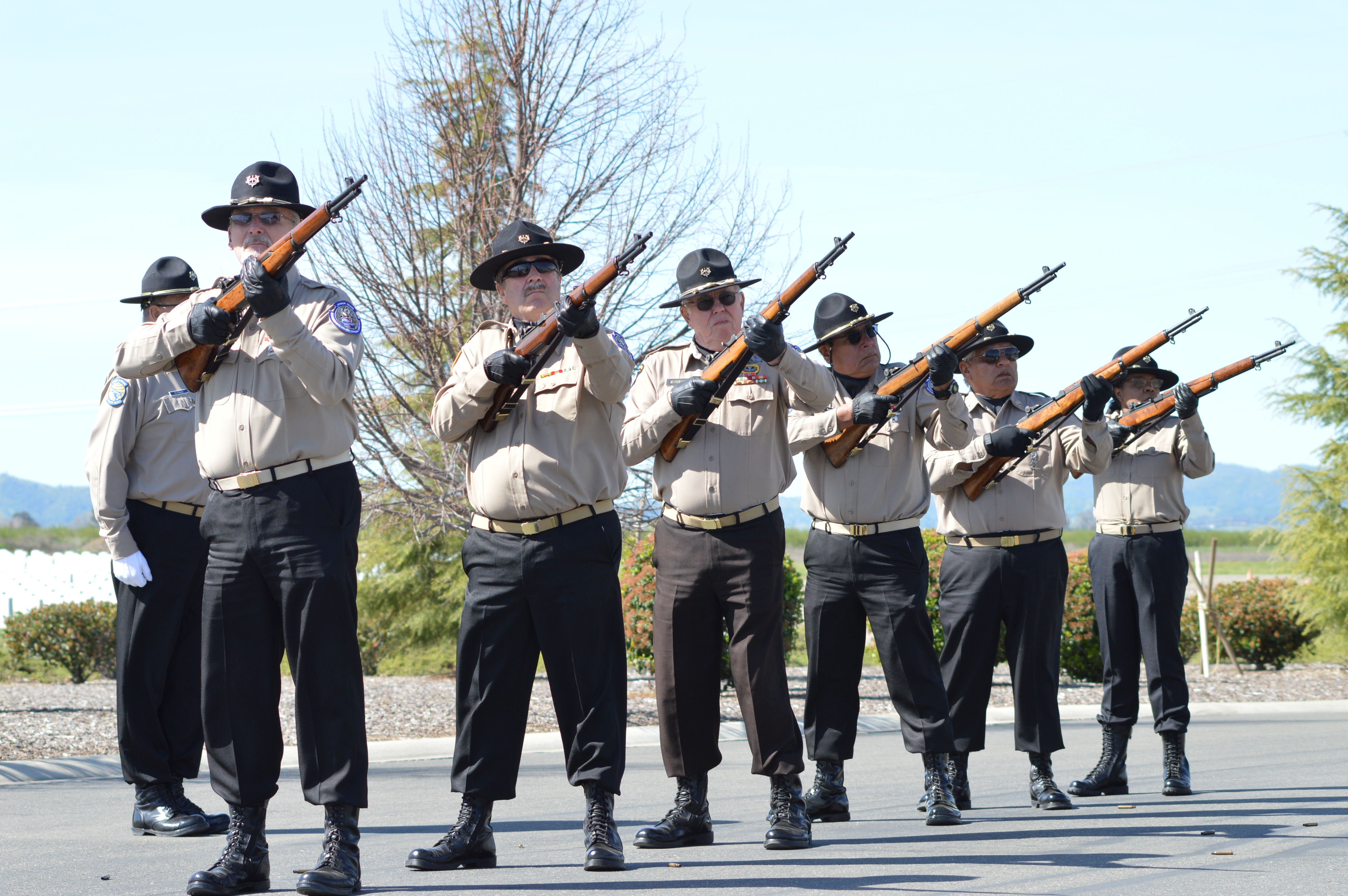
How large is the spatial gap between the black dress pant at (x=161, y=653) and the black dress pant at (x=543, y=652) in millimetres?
1770

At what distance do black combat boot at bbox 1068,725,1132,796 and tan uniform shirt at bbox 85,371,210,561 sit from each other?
4.93 m

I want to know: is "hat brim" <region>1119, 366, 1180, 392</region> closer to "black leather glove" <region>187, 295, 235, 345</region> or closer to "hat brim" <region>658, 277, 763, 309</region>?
"hat brim" <region>658, 277, 763, 309</region>

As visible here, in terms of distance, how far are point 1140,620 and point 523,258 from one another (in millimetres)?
4658

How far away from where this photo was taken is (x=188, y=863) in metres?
5.64

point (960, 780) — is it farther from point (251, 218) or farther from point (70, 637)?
point (70, 637)

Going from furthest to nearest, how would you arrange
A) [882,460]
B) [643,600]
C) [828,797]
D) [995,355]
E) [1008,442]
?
[643,600] → [995,355] → [1008,442] → [882,460] → [828,797]

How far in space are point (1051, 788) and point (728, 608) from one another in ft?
7.51

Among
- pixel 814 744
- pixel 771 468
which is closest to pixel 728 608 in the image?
pixel 771 468

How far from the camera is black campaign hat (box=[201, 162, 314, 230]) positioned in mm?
5258

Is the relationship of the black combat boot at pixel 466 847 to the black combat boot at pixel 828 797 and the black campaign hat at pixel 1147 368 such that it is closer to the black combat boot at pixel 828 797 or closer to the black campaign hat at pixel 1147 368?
the black combat boot at pixel 828 797

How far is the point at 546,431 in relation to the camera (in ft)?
18.5

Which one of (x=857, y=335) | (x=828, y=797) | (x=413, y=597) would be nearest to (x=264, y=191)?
(x=857, y=335)

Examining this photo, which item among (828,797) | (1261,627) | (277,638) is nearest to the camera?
(277,638)

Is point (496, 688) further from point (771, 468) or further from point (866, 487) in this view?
point (866, 487)
